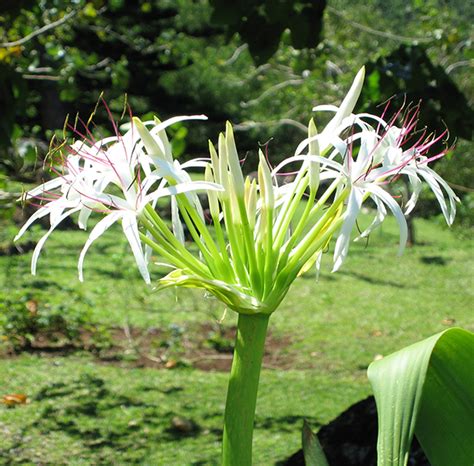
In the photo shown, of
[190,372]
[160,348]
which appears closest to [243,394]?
[190,372]

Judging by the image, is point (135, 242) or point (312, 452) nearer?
point (135, 242)

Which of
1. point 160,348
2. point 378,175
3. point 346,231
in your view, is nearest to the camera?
point 346,231

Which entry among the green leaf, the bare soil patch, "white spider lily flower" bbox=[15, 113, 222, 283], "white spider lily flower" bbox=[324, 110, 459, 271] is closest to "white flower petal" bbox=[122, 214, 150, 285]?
"white spider lily flower" bbox=[15, 113, 222, 283]

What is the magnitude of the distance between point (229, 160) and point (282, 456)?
104 inches

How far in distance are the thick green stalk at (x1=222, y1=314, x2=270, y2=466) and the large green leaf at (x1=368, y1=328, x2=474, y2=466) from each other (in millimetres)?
137

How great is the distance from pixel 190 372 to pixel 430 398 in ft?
13.8

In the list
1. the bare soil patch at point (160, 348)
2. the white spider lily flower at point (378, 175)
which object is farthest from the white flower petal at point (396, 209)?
the bare soil patch at point (160, 348)

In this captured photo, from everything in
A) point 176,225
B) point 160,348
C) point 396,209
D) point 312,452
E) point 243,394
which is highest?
point 396,209

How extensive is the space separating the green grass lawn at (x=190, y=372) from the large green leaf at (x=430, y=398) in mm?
308

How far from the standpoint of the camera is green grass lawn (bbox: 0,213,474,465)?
12.1 ft

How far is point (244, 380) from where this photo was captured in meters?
0.99

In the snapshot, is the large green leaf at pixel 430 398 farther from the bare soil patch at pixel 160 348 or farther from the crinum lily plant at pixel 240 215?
the bare soil patch at pixel 160 348

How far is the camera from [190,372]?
514cm

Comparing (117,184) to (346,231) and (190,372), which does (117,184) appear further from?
(190,372)
